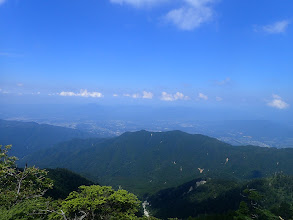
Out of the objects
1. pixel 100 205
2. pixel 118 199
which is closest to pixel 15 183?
pixel 100 205

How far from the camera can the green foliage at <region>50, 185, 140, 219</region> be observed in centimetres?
1809

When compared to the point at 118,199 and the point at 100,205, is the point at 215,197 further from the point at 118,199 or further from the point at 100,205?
the point at 100,205

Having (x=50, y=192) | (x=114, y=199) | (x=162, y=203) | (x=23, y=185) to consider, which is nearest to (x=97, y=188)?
(x=114, y=199)

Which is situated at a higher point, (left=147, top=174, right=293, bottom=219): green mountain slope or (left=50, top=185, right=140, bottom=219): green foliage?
(left=50, top=185, right=140, bottom=219): green foliage

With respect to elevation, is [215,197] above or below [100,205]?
below

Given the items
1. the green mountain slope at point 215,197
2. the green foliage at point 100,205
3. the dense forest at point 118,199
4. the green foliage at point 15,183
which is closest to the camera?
the green foliage at point 100,205

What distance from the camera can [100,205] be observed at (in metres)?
19.2

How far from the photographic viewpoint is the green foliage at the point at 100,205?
1809 centimetres

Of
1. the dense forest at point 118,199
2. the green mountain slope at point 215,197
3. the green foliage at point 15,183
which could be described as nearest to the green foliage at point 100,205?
the dense forest at point 118,199

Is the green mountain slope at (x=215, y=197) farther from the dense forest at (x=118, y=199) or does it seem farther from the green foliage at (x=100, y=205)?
the green foliage at (x=100, y=205)

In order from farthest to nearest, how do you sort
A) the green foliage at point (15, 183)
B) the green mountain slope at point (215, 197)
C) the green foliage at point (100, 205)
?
the green mountain slope at point (215, 197), the green foliage at point (15, 183), the green foliage at point (100, 205)

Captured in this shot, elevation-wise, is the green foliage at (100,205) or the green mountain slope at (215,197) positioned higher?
the green foliage at (100,205)

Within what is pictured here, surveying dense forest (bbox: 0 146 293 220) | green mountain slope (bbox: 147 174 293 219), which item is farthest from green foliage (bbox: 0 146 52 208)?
green mountain slope (bbox: 147 174 293 219)

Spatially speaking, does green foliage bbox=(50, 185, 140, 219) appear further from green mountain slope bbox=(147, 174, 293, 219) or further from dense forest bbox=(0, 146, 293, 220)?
green mountain slope bbox=(147, 174, 293, 219)
